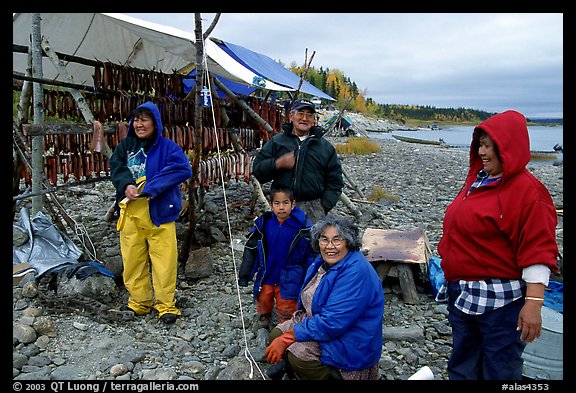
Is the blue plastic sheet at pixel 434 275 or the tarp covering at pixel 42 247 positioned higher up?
the tarp covering at pixel 42 247

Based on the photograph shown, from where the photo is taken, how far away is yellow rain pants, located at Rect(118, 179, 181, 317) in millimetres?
4141

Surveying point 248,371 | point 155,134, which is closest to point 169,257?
point 155,134

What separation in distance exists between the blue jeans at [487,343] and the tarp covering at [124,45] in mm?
5107

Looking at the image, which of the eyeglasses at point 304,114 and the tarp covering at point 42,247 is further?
the tarp covering at point 42,247

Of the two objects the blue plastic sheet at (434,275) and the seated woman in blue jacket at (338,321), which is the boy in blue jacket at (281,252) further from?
the blue plastic sheet at (434,275)

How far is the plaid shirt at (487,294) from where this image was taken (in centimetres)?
245

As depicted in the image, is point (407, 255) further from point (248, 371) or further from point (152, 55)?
point (152, 55)

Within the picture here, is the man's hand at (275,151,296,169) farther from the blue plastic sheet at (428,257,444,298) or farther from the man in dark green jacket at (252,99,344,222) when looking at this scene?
the blue plastic sheet at (428,257,444,298)

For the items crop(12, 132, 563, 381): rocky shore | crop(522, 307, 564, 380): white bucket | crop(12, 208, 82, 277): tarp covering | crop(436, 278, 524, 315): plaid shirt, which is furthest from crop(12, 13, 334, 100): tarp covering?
crop(522, 307, 564, 380): white bucket

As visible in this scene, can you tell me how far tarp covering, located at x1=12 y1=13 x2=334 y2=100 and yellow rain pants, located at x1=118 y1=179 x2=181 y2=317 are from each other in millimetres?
3027

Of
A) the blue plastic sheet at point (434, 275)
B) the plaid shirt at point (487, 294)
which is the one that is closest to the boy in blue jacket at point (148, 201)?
the plaid shirt at point (487, 294)

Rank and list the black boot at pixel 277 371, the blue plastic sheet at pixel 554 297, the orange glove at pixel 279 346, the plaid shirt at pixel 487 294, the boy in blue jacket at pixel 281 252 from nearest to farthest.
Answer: the plaid shirt at pixel 487 294, the orange glove at pixel 279 346, the black boot at pixel 277 371, the boy in blue jacket at pixel 281 252, the blue plastic sheet at pixel 554 297

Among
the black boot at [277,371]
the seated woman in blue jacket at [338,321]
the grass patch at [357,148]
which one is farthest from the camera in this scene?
the grass patch at [357,148]
